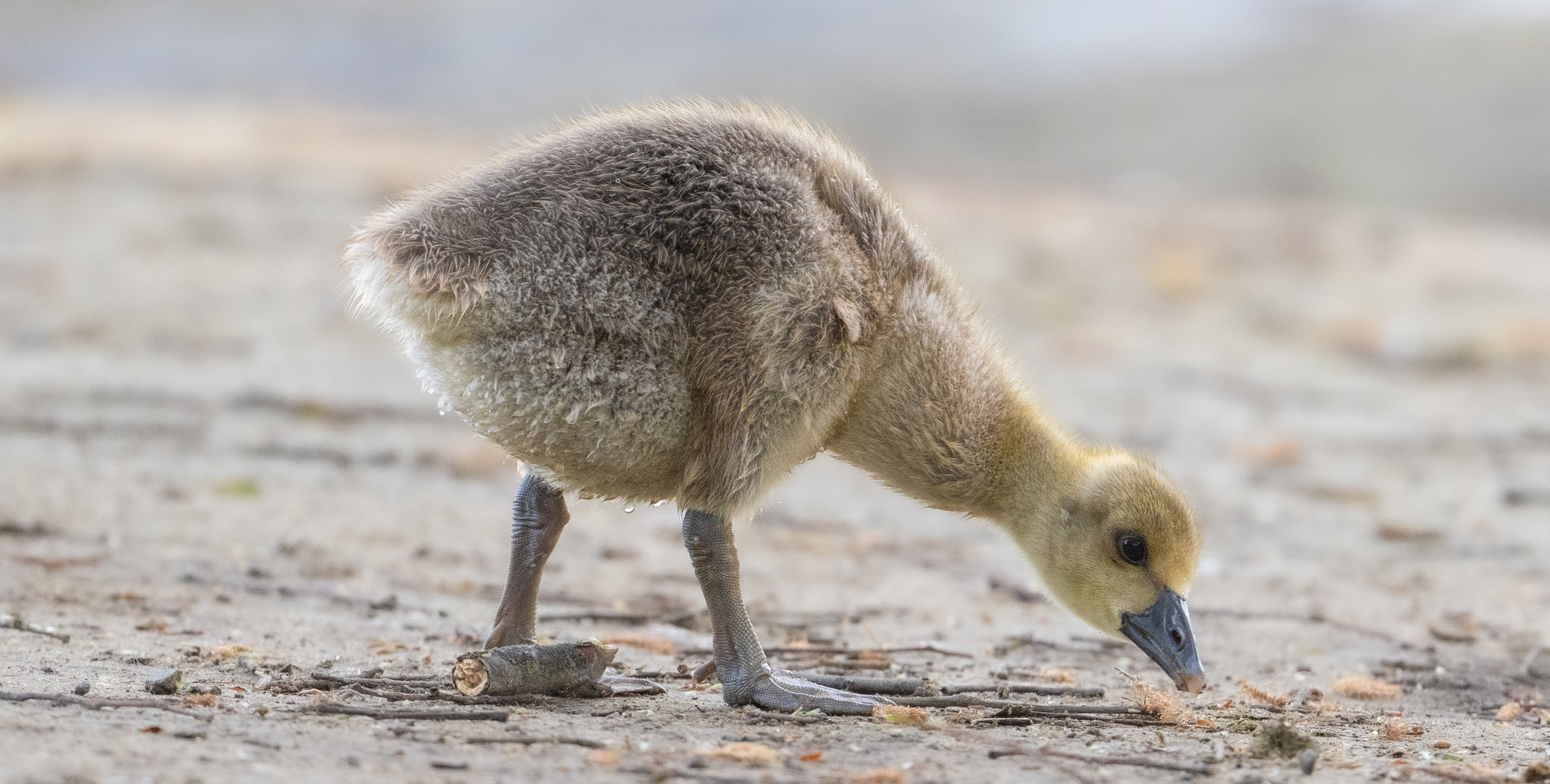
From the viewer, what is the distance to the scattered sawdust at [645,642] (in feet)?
17.0

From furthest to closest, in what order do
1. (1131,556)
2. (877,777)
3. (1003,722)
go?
(1131,556) → (1003,722) → (877,777)

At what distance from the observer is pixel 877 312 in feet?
14.4

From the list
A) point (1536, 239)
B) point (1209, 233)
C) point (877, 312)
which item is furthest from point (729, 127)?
point (1536, 239)

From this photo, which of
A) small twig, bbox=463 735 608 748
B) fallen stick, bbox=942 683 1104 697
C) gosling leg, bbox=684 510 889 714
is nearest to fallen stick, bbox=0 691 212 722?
small twig, bbox=463 735 608 748

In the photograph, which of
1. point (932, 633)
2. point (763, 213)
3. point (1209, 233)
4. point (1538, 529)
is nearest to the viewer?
point (763, 213)

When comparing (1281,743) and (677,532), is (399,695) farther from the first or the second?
(677,532)

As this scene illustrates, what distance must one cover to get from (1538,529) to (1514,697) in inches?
131

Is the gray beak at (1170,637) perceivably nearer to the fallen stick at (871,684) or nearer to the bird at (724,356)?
the bird at (724,356)

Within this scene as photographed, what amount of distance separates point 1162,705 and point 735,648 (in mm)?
1300

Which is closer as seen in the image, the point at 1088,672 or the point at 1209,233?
the point at 1088,672

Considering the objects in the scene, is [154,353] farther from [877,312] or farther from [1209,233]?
[1209,233]

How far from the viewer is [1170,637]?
448cm

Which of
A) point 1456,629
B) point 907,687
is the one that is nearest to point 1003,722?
point 907,687

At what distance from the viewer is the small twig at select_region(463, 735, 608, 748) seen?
354cm
